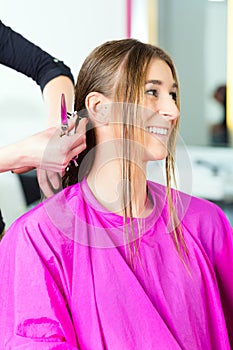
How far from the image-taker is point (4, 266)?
1.18 meters

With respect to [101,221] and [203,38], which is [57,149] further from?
[203,38]

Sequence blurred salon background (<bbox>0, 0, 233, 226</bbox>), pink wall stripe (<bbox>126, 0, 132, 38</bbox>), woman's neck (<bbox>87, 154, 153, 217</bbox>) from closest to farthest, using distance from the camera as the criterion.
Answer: woman's neck (<bbox>87, 154, 153, 217</bbox>) → blurred salon background (<bbox>0, 0, 233, 226</bbox>) → pink wall stripe (<bbox>126, 0, 132, 38</bbox>)

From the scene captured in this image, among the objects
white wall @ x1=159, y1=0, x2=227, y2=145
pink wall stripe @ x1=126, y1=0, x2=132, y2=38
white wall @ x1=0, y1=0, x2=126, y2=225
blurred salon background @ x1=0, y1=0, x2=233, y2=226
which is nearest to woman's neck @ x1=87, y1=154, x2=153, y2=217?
white wall @ x1=0, y1=0, x2=126, y2=225

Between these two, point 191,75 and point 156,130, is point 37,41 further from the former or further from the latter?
point 191,75

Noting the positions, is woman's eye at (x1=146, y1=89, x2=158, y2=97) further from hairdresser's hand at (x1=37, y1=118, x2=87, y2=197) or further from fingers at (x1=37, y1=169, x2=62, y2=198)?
fingers at (x1=37, y1=169, x2=62, y2=198)

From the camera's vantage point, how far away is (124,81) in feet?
3.91

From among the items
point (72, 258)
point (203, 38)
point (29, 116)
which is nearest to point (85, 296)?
point (72, 258)

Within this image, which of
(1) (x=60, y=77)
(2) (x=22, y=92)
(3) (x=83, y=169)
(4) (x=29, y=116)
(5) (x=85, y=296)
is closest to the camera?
(5) (x=85, y=296)

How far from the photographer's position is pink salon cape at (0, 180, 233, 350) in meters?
1.13

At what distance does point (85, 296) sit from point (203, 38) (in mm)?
1966

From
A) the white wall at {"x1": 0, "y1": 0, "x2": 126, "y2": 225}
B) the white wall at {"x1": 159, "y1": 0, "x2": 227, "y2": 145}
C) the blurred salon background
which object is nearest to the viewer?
the white wall at {"x1": 0, "y1": 0, "x2": 126, "y2": 225}

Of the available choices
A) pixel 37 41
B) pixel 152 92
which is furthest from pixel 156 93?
pixel 37 41

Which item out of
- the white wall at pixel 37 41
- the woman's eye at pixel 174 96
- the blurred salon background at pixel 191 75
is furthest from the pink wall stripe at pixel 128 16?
the woman's eye at pixel 174 96

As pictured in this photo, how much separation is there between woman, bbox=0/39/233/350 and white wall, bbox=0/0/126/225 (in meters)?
0.49
